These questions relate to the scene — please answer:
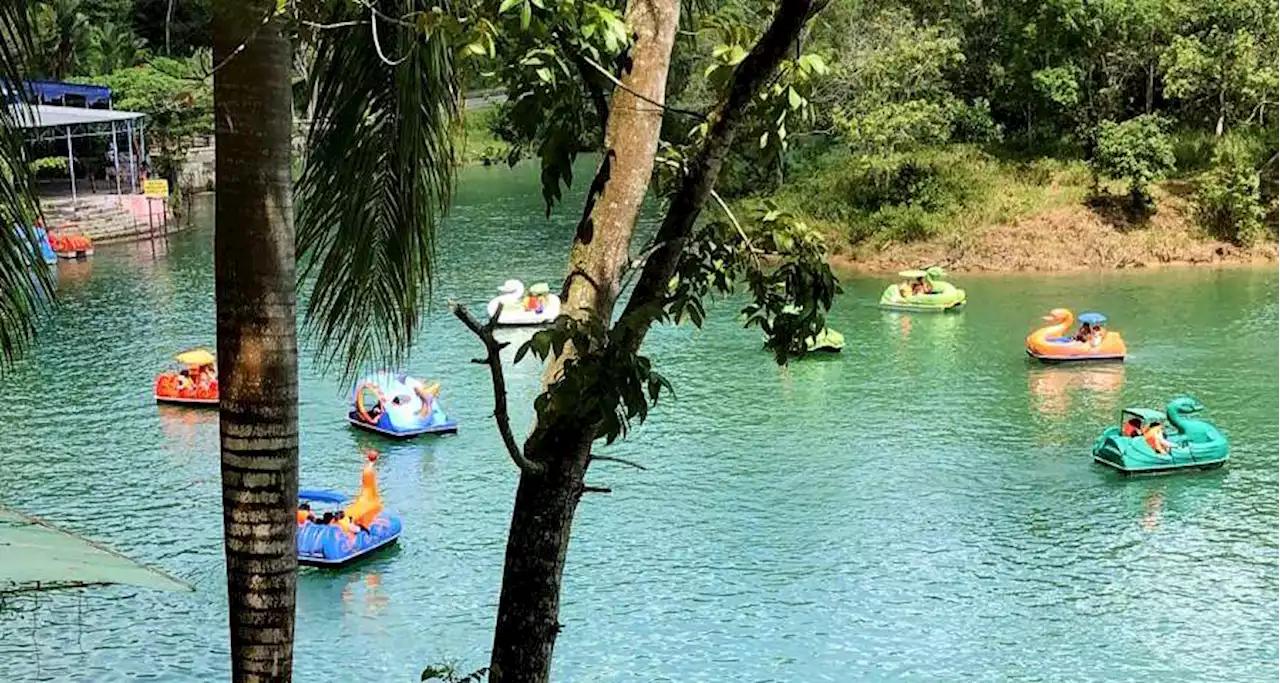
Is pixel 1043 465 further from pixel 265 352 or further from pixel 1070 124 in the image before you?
pixel 1070 124

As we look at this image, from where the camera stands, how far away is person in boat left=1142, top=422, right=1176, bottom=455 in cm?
1149

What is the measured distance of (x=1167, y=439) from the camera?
11602 mm

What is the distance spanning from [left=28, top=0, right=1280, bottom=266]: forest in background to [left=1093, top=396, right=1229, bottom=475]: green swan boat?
369 inches

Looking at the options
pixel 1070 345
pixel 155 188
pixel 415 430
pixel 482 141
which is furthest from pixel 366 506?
pixel 482 141

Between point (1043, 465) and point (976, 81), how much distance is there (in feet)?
45.9

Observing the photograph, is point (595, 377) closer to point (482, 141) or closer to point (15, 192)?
point (15, 192)

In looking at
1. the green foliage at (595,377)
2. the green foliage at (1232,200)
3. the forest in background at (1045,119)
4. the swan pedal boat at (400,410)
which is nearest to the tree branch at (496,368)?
the green foliage at (595,377)

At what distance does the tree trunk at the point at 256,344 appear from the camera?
349 cm

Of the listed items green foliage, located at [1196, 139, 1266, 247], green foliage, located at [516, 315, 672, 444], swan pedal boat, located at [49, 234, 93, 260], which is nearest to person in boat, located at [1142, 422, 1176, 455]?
green foliage, located at [516, 315, 672, 444]

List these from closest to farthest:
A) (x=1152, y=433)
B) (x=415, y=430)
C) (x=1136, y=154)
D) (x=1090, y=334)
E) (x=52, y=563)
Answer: (x=52, y=563) < (x=1152, y=433) < (x=415, y=430) < (x=1090, y=334) < (x=1136, y=154)

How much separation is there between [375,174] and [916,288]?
14.8 m

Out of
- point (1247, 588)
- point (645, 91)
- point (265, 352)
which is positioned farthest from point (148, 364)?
point (645, 91)

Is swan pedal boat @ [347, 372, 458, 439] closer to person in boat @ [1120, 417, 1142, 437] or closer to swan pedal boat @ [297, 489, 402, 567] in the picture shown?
swan pedal boat @ [297, 489, 402, 567]

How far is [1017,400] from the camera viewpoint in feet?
45.3
